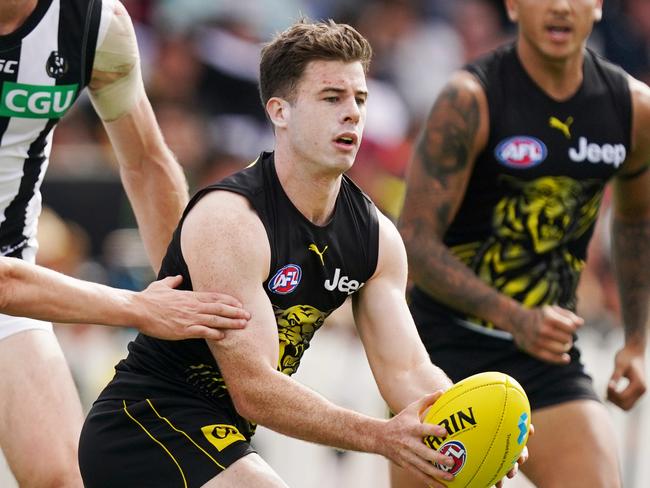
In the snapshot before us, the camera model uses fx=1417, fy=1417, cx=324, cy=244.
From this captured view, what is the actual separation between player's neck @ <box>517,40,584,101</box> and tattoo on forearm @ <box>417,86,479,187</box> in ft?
1.29

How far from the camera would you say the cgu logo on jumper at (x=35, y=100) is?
5.52 metres

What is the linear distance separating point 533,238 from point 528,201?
0.17 metres

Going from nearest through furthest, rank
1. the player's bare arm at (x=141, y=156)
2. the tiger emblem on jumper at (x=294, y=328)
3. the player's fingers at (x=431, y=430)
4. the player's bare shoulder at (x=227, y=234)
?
the player's fingers at (x=431, y=430), the player's bare shoulder at (x=227, y=234), the tiger emblem on jumper at (x=294, y=328), the player's bare arm at (x=141, y=156)

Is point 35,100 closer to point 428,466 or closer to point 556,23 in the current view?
point 428,466

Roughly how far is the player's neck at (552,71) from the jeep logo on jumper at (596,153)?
26 centimetres

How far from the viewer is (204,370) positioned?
16.9ft

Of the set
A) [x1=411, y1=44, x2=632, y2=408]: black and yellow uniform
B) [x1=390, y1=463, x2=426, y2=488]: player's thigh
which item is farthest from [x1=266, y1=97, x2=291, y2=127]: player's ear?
[x1=390, y1=463, x2=426, y2=488]: player's thigh

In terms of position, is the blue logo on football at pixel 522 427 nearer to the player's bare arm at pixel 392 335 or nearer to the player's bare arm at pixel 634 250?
the player's bare arm at pixel 392 335

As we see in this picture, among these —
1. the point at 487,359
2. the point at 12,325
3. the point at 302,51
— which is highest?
the point at 302,51

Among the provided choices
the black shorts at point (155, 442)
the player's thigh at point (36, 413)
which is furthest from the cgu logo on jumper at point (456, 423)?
the player's thigh at point (36, 413)

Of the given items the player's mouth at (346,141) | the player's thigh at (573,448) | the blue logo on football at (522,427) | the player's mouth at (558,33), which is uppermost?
the player's mouth at (558,33)

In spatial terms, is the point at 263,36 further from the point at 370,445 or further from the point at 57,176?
the point at 370,445

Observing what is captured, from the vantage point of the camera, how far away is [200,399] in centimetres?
516

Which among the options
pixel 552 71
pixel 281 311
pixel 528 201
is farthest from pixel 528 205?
pixel 281 311
